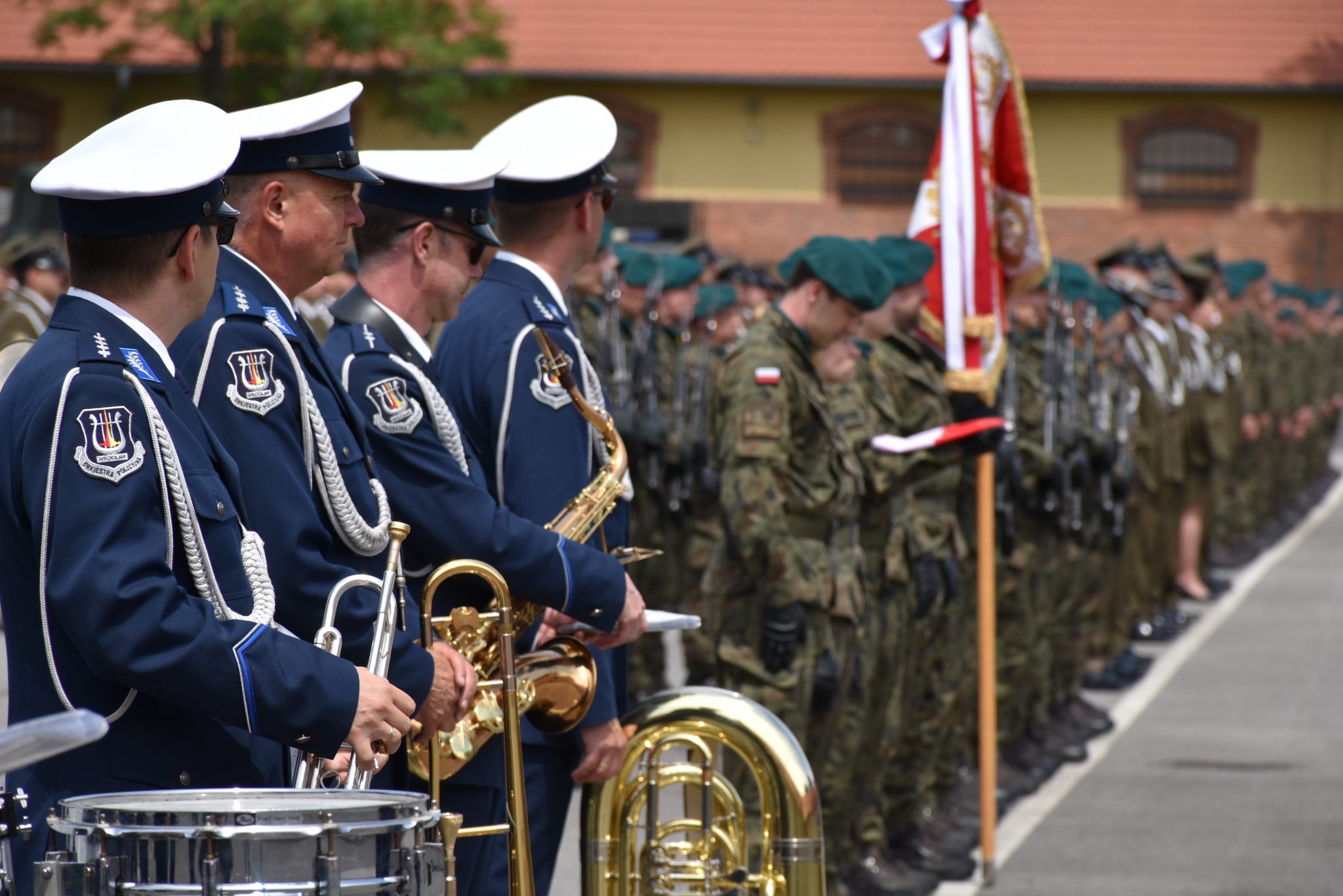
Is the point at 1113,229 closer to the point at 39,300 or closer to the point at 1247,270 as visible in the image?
the point at 1247,270

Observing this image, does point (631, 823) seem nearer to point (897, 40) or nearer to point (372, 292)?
point (372, 292)

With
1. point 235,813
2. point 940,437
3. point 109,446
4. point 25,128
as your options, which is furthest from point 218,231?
point 25,128

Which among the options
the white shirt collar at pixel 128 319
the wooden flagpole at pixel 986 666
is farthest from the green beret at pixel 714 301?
the white shirt collar at pixel 128 319

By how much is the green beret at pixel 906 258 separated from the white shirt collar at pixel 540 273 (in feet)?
8.55

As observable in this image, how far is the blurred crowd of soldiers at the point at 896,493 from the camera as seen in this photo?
19.3 feet

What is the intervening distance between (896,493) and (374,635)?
12.5ft

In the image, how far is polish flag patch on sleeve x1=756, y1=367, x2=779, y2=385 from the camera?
5.70 metres

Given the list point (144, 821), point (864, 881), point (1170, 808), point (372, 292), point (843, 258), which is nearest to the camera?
point (144, 821)

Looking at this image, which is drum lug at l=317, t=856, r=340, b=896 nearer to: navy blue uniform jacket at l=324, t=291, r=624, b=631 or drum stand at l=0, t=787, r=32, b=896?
drum stand at l=0, t=787, r=32, b=896

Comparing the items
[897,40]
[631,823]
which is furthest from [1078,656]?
[897,40]

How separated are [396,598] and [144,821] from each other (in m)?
0.98

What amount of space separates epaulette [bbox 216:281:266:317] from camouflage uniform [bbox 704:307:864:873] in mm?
2538

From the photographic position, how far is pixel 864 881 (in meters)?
6.53

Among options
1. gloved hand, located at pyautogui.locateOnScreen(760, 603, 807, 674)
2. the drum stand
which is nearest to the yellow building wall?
gloved hand, located at pyautogui.locateOnScreen(760, 603, 807, 674)
